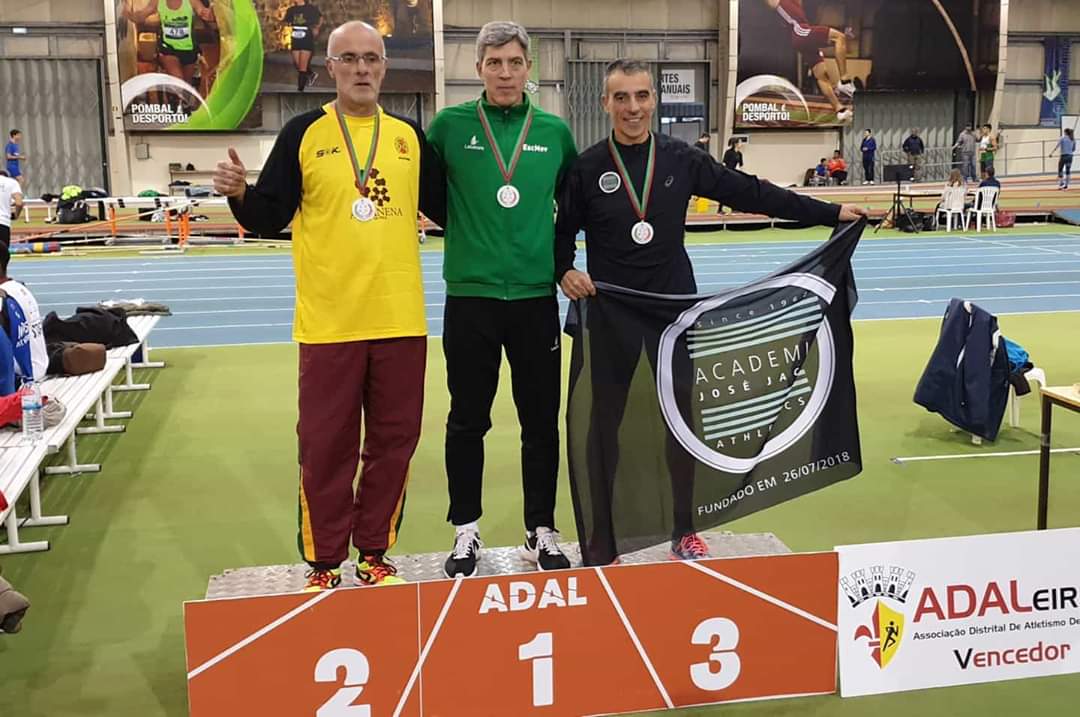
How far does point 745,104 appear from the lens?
97.7 ft

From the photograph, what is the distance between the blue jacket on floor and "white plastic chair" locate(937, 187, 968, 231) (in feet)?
54.0

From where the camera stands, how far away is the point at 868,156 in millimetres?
29953

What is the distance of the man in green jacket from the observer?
12.9ft

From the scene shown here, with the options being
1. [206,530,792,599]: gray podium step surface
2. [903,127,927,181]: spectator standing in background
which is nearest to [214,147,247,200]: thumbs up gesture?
[206,530,792,599]: gray podium step surface

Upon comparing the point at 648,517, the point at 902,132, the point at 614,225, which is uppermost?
the point at 902,132

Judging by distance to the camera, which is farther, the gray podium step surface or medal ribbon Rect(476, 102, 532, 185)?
the gray podium step surface

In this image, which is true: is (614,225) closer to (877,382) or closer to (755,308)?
(755,308)

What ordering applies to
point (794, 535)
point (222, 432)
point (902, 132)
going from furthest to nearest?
point (902, 132), point (222, 432), point (794, 535)

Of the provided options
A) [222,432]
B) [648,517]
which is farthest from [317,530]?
[222,432]

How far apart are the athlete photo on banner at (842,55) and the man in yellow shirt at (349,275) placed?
27.2 metres

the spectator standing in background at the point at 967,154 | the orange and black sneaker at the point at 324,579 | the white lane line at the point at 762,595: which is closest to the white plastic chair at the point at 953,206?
the spectator standing in background at the point at 967,154

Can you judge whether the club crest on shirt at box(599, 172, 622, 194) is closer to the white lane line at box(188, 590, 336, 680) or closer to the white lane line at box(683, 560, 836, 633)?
the white lane line at box(683, 560, 836, 633)

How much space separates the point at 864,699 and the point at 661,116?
27.8m

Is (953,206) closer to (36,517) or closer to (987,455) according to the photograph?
(987,455)
